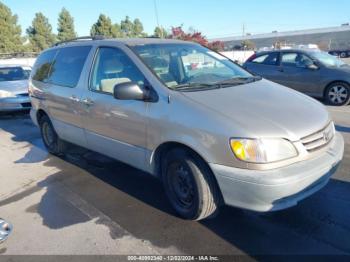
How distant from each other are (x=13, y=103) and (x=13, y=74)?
1.93m

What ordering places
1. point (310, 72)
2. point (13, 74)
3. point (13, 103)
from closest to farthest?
point (310, 72) < point (13, 103) < point (13, 74)

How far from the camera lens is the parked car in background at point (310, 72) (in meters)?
8.66

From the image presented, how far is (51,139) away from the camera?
5.79 metres

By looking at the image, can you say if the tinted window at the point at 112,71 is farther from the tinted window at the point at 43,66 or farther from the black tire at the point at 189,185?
the tinted window at the point at 43,66

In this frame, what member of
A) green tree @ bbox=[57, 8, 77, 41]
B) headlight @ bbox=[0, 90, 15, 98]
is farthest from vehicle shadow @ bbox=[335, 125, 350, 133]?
green tree @ bbox=[57, 8, 77, 41]

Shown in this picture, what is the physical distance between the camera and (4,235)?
11.0 ft

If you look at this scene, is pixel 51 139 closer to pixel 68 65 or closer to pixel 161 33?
pixel 68 65

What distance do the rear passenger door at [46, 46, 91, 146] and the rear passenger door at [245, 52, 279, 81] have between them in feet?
21.1

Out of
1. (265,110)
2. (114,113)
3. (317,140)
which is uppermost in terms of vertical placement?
(265,110)

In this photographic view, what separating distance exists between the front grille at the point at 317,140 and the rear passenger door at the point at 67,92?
2.81 meters

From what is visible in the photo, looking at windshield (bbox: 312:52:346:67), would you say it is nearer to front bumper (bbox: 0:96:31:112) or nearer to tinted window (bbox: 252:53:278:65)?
tinted window (bbox: 252:53:278:65)

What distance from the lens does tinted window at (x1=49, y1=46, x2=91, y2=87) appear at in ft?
14.9

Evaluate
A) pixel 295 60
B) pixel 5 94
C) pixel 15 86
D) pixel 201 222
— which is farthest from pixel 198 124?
pixel 15 86

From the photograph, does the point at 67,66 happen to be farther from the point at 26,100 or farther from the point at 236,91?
the point at 26,100
